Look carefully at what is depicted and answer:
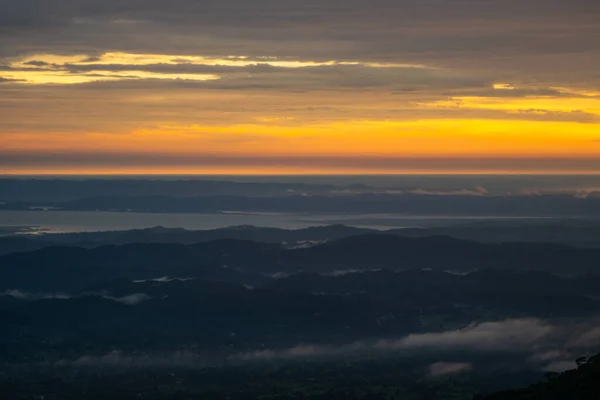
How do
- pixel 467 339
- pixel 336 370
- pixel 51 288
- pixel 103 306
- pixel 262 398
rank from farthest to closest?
pixel 51 288, pixel 103 306, pixel 467 339, pixel 336 370, pixel 262 398

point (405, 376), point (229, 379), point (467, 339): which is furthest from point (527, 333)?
point (229, 379)

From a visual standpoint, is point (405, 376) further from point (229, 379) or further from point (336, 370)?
point (229, 379)

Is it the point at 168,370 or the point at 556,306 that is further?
the point at 556,306

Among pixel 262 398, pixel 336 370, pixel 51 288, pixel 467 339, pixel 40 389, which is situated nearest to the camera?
pixel 262 398

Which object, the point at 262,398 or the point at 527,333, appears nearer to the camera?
the point at 262,398

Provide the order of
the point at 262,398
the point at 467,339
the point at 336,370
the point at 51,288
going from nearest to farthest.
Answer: the point at 262,398 → the point at 336,370 → the point at 467,339 → the point at 51,288

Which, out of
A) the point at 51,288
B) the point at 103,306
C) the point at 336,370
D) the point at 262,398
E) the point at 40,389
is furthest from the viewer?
the point at 51,288

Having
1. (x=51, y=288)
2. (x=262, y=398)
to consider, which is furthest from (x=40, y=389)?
(x=51, y=288)

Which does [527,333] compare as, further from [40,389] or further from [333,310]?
[40,389]
